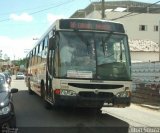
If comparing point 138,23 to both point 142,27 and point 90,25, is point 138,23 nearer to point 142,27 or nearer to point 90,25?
point 142,27

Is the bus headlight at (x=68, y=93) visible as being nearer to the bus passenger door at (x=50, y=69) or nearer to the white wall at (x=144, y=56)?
the bus passenger door at (x=50, y=69)

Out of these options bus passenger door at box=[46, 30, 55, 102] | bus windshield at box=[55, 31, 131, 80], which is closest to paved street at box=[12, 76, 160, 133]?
bus passenger door at box=[46, 30, 55, 102]

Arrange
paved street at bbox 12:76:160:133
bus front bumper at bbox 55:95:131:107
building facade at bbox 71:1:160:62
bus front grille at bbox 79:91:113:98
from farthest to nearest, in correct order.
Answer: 1. building facade at bbox 71:1:160:62
2. bus front grille at bbox 79:91:113:98
3. bus front bumper at bbox 55:95:131:107
4. paved street at bbox 12:76:160:133

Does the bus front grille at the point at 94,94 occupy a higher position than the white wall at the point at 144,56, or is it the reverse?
the white wall at the point at 144,56

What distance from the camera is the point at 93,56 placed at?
553 inches

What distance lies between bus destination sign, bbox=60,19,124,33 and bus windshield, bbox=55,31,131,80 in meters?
0.20

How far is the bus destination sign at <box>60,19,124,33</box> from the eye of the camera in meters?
14.4

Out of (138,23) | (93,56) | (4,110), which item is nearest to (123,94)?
(93,56)

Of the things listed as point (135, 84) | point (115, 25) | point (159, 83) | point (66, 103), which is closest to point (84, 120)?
point (66, 103)

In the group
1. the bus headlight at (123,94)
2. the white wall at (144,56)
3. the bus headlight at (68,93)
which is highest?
the white wall at (144,56)

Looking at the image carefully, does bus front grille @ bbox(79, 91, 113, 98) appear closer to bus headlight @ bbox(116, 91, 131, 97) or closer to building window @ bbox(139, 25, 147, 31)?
bus headlight @ bbox(116, 91, 131, 97)

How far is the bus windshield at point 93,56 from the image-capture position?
13805 mm

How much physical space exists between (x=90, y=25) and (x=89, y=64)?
1.47 metres

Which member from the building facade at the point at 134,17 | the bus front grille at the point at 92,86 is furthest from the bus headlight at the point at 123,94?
the building facade at the point at 134,17
